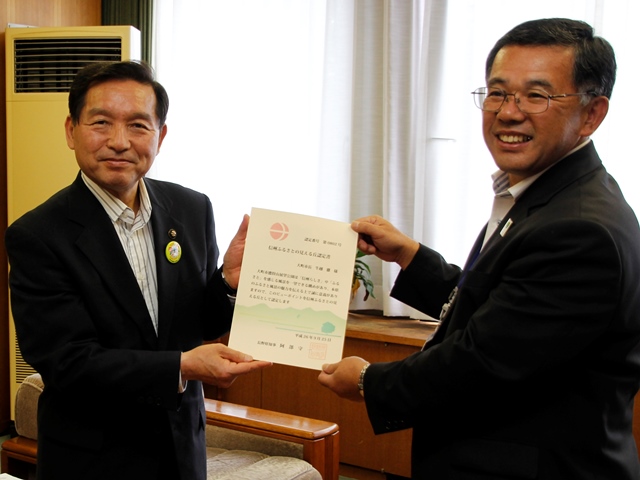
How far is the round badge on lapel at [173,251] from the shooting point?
66.4 inches

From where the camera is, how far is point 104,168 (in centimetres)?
162

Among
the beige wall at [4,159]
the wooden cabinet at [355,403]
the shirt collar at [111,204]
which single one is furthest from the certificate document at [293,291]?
the beige wall at [4,159]

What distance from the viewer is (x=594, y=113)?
142cm

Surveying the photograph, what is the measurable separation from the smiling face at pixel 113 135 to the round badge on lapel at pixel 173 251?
17 centimetres

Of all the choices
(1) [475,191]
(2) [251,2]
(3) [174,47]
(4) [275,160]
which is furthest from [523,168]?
(3) [174,47]

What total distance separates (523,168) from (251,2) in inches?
123

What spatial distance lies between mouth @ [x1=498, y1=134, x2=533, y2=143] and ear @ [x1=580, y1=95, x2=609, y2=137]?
0.37ft

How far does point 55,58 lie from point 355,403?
2.43m

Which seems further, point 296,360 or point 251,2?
point 251,2

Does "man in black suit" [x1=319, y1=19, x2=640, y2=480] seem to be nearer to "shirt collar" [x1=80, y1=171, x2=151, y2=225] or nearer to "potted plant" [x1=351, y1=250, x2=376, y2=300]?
"shirt collar" [x1=80, y1=171, x2=151, y2=225]

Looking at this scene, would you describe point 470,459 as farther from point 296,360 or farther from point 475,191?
point 475,191

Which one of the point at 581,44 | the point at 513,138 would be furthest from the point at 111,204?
the point at 581,44

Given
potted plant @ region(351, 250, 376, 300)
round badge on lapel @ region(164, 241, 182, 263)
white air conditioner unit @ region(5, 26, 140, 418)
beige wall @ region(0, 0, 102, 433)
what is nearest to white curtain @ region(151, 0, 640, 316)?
potted plant @ region(351, 250, 376, 300)

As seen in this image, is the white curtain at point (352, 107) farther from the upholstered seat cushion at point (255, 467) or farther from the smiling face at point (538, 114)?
the smiling face at point (538, 114)
